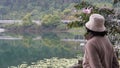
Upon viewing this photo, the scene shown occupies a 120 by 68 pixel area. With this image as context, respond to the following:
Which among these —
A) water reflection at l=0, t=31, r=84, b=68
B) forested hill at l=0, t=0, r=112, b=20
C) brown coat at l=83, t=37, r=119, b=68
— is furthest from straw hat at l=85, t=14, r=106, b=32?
forested hill at l=0, t=0, r=112, b=20

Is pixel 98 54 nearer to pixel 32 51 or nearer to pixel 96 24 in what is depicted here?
pixel 96 24

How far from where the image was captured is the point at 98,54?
2.16 m

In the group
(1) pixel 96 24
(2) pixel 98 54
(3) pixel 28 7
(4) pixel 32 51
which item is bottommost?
(4) pixel 32 51

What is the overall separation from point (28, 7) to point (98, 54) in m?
47.8

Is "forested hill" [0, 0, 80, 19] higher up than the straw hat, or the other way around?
the straw hat

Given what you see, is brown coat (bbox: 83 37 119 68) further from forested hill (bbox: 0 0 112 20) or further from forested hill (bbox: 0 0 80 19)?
forested hill (bbox: 0 0 80 19)

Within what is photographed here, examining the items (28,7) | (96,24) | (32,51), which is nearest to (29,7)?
(28,7)

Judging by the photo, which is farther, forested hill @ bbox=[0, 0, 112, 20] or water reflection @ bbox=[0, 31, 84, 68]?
forested hill @ bbox=[0, 0, 112, 20]

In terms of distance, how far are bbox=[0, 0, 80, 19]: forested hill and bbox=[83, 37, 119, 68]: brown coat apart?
43710 mm

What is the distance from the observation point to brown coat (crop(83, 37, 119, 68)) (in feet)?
7.01

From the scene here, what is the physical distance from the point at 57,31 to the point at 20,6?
12757 mm

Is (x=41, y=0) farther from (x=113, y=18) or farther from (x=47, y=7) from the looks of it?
(x=113, y=18)

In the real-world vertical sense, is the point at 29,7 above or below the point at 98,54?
below

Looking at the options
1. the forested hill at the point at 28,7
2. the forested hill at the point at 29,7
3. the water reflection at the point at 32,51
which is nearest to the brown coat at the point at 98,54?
the water reflection at the point at 32,51
